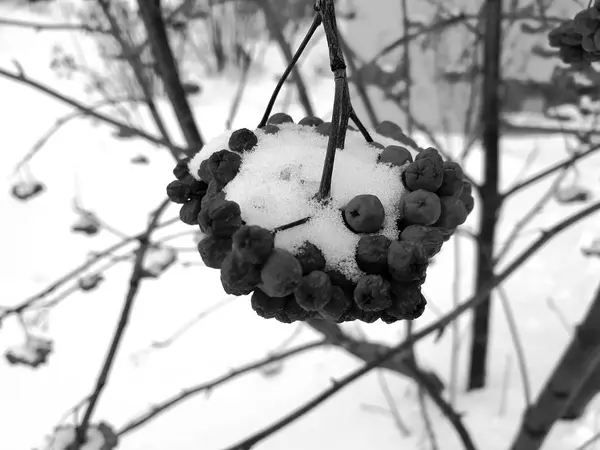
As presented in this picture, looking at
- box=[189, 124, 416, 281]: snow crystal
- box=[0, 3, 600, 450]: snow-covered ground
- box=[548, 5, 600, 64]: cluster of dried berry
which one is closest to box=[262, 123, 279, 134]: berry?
box=[189, 124, 416, 281]: snow crystal

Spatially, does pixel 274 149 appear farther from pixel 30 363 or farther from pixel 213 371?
pixel 213 371

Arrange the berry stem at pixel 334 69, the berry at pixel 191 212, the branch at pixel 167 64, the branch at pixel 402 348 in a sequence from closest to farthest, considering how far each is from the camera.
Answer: the berry stem at pixel 334 69 < the berry at pixel 191 212 < the branch at pixel 402 348 < the branch at pixel 167 64

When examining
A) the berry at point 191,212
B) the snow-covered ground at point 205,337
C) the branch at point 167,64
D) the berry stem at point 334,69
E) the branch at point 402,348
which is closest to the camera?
the berry stem at point 334,69

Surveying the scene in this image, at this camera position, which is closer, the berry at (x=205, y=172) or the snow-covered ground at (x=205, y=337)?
the berry at (x=205, y=172)

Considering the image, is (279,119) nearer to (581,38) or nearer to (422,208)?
(422,208)

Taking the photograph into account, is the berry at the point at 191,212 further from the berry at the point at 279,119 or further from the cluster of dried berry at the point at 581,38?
the cluster of dried berry at the point at 581,38

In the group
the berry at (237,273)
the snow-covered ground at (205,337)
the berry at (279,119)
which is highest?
the snow-covered ground at (205,337)

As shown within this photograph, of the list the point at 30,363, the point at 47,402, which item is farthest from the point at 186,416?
the point at 30,363

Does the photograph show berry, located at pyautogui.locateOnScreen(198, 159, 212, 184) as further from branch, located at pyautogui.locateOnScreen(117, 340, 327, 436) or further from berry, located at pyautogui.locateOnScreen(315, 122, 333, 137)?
branch, located at pyautogui.locateOnScreen(117, 340, 327, 436)

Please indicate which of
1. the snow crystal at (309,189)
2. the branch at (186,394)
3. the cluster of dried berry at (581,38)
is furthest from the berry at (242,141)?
the branch at (186,394)

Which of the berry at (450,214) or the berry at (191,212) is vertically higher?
the berry at (191,212)
